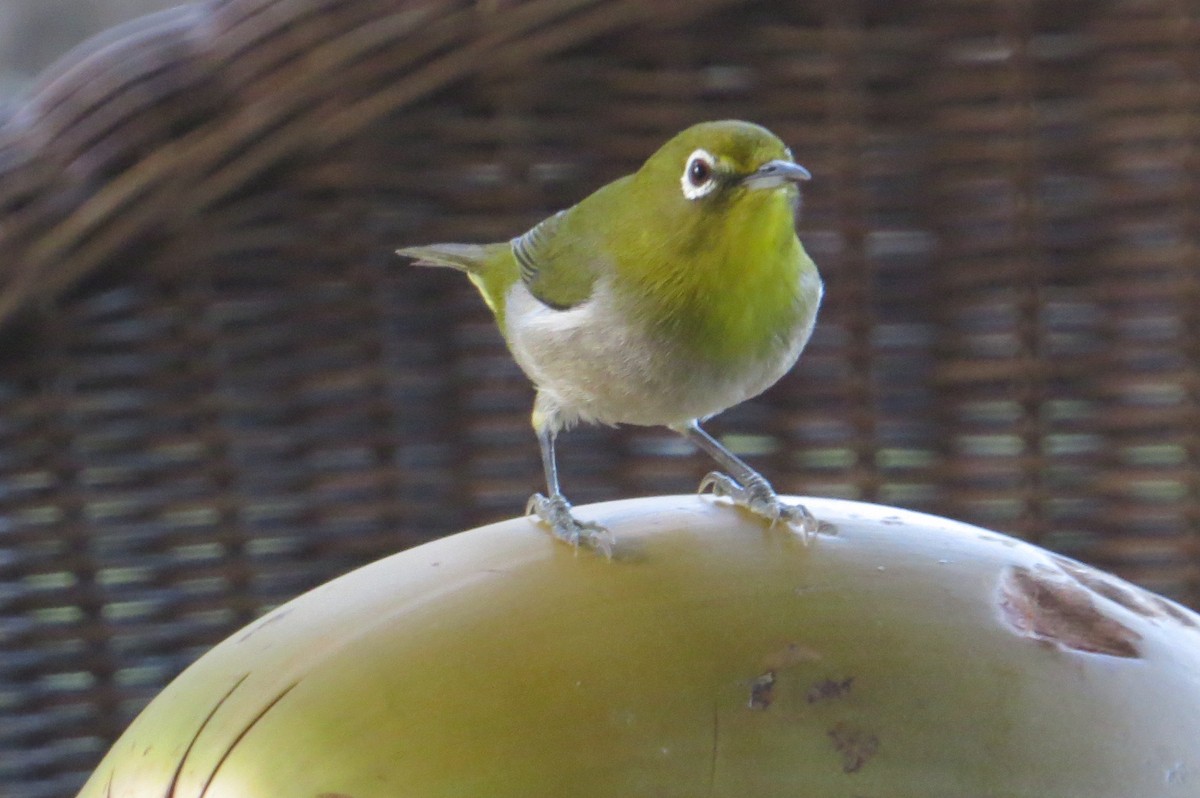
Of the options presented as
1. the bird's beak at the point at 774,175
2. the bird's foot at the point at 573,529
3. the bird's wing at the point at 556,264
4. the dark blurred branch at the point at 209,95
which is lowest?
the bird's foot at the point at 573,529

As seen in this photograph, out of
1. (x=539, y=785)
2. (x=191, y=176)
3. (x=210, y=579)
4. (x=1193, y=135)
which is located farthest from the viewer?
(x=210, y=579)

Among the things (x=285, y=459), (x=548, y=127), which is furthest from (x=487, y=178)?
(x=285, y=459)

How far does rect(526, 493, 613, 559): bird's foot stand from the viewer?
2.38ft

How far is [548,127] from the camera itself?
47.4 inches

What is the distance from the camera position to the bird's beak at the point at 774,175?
792 mm

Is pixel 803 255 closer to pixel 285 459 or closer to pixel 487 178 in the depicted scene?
pixel 487 178

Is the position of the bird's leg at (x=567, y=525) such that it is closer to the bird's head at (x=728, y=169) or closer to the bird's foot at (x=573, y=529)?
the bird's foot at (x=573, y=529)

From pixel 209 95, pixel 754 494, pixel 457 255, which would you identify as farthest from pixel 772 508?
pixel 209 95

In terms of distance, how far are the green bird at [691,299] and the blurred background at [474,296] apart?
29 cm

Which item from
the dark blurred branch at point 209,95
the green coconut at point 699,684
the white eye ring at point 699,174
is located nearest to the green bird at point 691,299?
the white eye ring at point 699,174

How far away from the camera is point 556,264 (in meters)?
1.00

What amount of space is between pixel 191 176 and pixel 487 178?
275mm

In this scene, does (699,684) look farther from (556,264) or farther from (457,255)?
(457,255)

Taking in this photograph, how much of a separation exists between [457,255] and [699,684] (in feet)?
2.05
